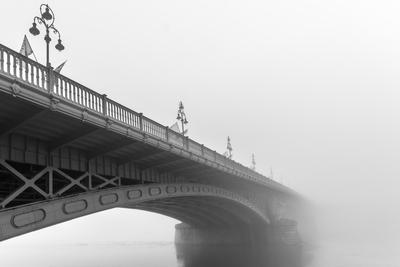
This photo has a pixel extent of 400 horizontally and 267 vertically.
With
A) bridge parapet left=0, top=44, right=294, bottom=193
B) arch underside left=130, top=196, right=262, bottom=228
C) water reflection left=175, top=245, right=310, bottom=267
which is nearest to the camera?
bridge parapet left=0, top=44, right=294, bottom=193

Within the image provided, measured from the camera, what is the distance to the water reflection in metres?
41.0

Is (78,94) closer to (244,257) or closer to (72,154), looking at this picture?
(72,154)

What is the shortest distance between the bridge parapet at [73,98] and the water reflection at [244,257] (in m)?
20.8

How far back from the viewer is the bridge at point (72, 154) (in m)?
12.5

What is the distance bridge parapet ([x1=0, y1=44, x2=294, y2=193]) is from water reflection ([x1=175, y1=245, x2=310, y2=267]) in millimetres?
20795

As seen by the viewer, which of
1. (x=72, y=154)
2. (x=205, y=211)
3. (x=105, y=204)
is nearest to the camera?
(x=72, y=154)

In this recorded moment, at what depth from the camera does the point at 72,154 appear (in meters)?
16.6

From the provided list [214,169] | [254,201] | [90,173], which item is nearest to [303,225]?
[254,201]

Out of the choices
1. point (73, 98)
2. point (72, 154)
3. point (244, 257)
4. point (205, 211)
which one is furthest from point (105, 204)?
point (205, 211)

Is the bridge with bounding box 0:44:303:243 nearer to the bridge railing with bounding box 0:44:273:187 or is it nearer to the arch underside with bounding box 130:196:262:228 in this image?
the bridge railing with bounding box 0:44:273:187

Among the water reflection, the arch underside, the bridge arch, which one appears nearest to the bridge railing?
the bridge arch

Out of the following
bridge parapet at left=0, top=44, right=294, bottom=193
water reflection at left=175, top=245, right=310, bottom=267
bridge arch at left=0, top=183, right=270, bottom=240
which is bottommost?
water reflection at left=175, top=245, right=310, bottom=267

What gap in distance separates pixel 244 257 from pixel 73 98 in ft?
118

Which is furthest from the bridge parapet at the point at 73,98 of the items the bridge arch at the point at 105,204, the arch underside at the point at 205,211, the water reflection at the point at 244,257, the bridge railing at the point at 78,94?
the water reflection at the point at 244,257
